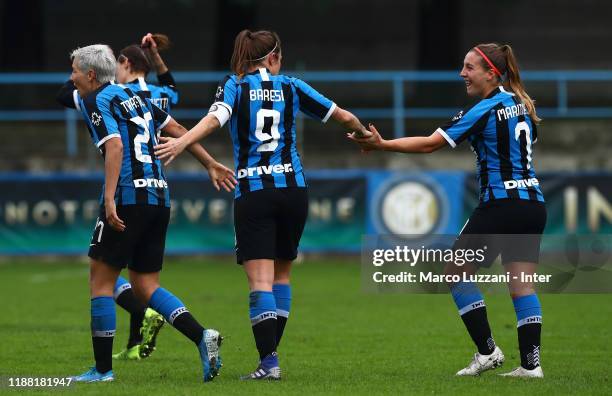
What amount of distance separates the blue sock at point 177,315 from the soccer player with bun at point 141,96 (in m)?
1.00

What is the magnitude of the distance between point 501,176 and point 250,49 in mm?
1749

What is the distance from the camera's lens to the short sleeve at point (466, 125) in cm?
808

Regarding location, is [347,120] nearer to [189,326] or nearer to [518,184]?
[518,184]

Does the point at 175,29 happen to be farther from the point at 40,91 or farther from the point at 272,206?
the point at 272,206

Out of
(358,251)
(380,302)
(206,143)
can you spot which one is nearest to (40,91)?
(206,143)

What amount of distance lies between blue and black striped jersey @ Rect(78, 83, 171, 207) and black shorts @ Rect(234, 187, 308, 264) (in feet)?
1.79

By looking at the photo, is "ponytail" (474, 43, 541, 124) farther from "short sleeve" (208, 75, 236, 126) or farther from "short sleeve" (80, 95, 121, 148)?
"short sleeve" (80, 95, 121, 148)

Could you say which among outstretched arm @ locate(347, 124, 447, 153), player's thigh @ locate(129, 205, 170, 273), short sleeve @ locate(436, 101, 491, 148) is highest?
short sleeve @ locate(436, 101, 491, 148)

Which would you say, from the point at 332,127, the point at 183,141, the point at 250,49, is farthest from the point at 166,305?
the point at 332,127

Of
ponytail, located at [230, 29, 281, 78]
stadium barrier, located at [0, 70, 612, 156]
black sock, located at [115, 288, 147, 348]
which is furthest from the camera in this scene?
stadium barrier, located at [0, 70, 612, 156]

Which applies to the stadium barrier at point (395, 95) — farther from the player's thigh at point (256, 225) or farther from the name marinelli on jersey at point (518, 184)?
the player's thigh at point (256, 225)

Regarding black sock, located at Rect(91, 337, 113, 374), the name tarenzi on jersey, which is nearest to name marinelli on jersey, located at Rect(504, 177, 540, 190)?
black sock, located at Rect(91, 337, 113, 374)

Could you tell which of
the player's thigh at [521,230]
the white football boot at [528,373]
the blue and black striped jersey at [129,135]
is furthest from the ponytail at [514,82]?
the blue and black striped jersey at [129,135]

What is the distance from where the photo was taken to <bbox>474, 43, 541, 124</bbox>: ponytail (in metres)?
8.20
